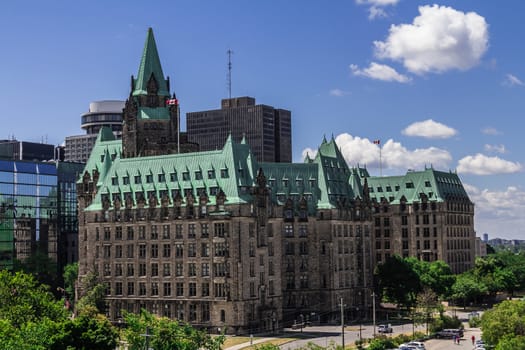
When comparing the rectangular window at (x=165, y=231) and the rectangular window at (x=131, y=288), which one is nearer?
the rectangular window at (x=165, y=231)

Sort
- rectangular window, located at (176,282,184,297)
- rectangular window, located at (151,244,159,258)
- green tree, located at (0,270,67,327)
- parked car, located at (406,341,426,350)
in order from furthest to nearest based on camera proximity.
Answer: rectangular window, located at (151,244,159,258)
rectangular window, located at (176,282,184,297)
parked car, located at (406,341,426,350)
green tree, located at (0,270,67,327)

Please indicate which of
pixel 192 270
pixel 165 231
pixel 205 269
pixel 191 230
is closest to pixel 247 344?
pixel 205 269

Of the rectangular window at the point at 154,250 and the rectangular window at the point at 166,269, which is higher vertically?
the rectangular window at the point at 154,250

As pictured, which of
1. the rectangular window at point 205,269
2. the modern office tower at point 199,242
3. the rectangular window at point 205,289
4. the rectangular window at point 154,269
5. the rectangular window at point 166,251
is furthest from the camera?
the rectangular window at point 154,269

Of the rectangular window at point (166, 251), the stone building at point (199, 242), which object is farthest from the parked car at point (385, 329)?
the rectangular window at point (166, 251)

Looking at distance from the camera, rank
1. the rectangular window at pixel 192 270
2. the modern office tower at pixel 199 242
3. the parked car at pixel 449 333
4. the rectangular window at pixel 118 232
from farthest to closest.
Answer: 1. the rectangular window at pixel 118 232
2. the rectangular window at pixel 192 270
3. the modern office tower at pixel 199 242
4. the parked car at pixel 449 333

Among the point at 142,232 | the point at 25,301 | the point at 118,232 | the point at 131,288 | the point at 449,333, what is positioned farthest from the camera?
the point at 118,232

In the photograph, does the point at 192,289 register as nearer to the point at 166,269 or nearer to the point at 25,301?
the point at 166,269

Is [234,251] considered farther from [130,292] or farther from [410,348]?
[410,348]

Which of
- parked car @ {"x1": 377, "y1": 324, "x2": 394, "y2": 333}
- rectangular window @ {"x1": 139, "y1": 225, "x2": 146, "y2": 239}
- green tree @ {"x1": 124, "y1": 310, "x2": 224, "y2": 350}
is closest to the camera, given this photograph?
green tree @ {"x1": 124, "y1": 310, "x2": 224, "y2": 350}

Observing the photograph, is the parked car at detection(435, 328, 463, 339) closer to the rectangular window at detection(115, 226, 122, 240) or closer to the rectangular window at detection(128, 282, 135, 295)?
the rectangular window at detection(128, 282, 135, 295)

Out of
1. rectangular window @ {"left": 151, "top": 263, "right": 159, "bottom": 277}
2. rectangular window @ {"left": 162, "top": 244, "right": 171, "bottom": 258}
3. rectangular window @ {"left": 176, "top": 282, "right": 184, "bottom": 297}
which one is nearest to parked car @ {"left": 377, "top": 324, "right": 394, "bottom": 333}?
rectangular window @ {"left": 176, "top": 282, "right": 184, "bottom": 297}

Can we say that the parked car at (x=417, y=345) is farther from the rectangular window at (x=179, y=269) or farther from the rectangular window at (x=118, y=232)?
the rectangular window at (x=118, y=232)

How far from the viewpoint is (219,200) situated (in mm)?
181625
